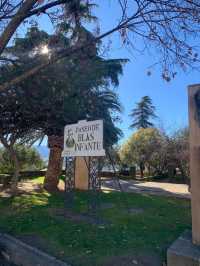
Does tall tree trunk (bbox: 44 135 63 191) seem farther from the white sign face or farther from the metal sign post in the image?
the white sign face

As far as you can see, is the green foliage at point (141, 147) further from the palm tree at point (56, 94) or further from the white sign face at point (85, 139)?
the white sign face at point (85, 139)

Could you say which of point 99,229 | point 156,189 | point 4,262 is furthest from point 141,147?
point 4,262

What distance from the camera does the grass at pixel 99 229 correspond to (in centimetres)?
443

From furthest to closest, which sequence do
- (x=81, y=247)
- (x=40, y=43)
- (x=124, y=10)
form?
(x=40, y=43), (x=124, y=10), (x=81, y=247)

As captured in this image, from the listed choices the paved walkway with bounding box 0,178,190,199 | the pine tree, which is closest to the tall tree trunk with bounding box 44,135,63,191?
the paved walkway with bounding box 0,178,190,199

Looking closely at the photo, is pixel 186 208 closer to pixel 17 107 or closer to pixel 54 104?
pixel 54 104

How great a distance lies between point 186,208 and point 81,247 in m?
4.97

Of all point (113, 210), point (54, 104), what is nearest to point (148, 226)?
point (113, 210)

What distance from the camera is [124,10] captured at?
510 cm

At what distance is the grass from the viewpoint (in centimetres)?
443

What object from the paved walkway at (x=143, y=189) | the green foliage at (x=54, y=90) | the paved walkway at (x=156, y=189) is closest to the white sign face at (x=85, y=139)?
the green foliage at (x=54, y=90)

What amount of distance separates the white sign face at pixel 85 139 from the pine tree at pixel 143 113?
1378 inches

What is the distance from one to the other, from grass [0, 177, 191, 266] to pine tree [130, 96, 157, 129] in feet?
111

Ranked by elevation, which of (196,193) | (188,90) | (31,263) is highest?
(188,90)
